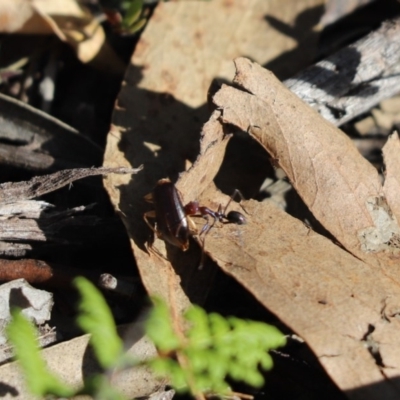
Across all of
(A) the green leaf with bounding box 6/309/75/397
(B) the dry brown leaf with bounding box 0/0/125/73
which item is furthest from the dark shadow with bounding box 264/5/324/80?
(A) the green leaf with bounding box 6/309/75/397

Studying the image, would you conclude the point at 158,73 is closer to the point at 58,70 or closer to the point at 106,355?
the point at 58,70

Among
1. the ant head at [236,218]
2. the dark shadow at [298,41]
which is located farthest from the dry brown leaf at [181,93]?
the ant head at [236,218]

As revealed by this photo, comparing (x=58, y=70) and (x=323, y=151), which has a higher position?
(x=323, y=151)

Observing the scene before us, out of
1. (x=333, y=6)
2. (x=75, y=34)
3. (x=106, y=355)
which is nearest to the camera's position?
(x=106, y=355)

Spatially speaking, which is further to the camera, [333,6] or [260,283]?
[333,6]

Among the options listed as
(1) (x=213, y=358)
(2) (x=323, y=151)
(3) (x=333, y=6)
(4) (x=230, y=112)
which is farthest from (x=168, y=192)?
(3) (x=333, y=6)

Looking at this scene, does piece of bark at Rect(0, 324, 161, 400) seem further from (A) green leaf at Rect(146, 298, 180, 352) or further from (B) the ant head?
(B) the ant head

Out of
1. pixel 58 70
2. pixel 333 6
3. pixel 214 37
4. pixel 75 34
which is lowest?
pixel 58 70

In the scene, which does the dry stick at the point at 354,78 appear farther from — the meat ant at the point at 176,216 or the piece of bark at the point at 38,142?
the piece of bark at the point at 38,142
